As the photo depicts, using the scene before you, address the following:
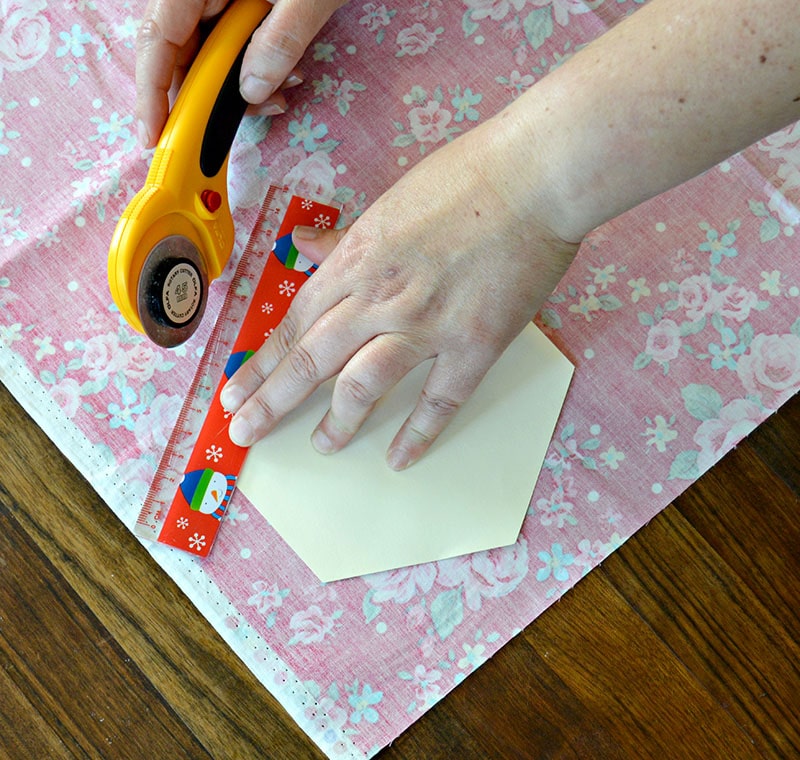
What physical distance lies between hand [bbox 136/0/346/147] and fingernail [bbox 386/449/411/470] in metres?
0.36

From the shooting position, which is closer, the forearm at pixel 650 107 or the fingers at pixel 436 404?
the forearm at pixel 650 107

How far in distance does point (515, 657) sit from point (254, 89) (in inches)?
23.6

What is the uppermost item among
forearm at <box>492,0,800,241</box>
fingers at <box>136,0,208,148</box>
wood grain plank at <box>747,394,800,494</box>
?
fingers at <box>136,0,208,148</box>

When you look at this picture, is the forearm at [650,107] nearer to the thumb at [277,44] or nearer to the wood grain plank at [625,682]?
the thumb at [277,44]

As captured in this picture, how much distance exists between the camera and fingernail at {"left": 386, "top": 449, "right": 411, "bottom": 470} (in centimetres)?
77

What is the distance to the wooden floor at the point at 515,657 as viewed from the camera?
77 cm

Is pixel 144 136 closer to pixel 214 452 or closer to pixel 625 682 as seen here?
pixel 214 452

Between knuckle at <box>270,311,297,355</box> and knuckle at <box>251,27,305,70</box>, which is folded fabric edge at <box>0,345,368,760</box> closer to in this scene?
knuckle at <box>270,311,297,355</box>

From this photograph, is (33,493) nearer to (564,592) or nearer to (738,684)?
(564,592)

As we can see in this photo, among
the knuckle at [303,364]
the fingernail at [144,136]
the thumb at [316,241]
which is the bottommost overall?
the knuckle at [303,364]

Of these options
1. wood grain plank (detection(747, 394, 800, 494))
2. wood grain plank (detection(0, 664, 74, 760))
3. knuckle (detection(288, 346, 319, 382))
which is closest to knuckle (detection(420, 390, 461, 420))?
knuckle (detection(288, 346, 319, 382))

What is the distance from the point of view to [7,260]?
2.70ft

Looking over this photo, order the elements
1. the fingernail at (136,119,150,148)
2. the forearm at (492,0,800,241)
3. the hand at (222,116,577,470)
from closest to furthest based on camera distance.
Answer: the forearm at (492,0,800,241) < the hand at (222,116,577,470) < the fingernail at (136,119,150,148)

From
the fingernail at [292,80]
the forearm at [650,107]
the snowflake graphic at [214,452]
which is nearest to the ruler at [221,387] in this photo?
the snowflake graphic at [214,452]
